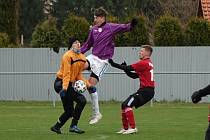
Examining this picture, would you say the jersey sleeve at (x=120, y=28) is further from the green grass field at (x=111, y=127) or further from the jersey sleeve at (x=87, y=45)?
the green grass field at (x=111, y=127)

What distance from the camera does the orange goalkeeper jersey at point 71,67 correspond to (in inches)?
540

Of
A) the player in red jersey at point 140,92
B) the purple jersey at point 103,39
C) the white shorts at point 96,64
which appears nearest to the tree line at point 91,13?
the purple jersey at point 103,39

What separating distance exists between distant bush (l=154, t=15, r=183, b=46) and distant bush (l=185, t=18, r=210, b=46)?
50 cm

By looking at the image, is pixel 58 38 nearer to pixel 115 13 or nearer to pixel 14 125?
pixel 14 125

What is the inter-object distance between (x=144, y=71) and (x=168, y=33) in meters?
16.8

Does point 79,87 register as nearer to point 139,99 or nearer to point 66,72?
point 66,72

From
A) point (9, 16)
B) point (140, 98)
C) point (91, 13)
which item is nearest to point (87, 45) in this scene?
point (140, 98)

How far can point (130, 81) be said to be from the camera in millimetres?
29547

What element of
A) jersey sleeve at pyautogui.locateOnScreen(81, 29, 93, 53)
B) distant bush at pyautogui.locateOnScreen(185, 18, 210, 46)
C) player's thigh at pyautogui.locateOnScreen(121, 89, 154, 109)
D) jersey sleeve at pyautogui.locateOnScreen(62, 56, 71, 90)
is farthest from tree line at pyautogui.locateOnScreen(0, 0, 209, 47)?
jersey sleeve at pyautogui.locateOnScreen(62, 56, 71, 90)

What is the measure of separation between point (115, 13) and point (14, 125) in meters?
56.0

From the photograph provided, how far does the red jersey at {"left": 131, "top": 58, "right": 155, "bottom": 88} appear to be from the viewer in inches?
548

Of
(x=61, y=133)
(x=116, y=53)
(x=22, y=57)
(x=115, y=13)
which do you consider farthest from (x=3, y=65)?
(x=115, y=13)

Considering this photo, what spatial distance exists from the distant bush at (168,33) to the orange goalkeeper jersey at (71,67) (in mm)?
16709

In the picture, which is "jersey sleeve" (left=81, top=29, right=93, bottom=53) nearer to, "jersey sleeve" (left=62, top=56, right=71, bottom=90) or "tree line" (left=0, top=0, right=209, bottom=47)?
"jersey sleeve" (left=62, top=56, right=71, bottom=90)
